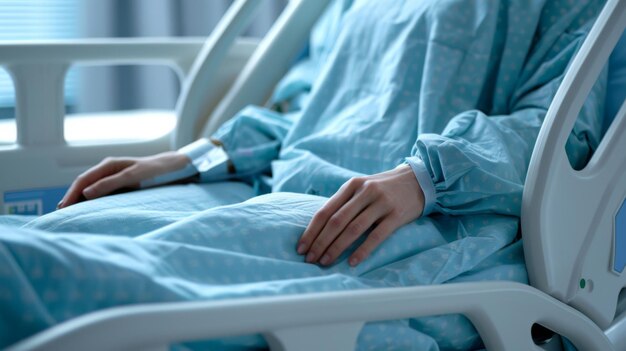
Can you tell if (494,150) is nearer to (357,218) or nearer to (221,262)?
(357,218)

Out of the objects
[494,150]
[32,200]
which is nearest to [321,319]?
[494,150]

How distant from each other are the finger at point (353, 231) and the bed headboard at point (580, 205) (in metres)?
0.20

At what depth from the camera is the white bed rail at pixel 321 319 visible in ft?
2.00

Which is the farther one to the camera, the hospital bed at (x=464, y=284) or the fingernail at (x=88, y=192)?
the fingernail at (x=88, y=192)

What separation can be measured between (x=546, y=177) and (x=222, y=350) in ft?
1.50

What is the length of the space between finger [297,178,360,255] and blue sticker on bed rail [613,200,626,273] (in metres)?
0.39

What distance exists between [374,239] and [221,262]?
0.20 meters

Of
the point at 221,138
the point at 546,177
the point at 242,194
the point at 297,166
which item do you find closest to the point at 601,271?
the point at 546,177

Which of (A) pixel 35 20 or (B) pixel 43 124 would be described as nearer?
(B) pixel 43 124

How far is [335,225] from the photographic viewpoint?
0.89m

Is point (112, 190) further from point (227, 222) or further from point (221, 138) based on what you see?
point (227, 222)

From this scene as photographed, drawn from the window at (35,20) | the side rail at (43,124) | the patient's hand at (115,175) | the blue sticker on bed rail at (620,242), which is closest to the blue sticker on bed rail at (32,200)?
the side rail at (43,124)

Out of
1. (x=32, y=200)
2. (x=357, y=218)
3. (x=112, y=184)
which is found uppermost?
(x=357, y=218)

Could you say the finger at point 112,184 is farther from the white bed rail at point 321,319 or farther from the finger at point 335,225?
Result: the white bed rail at point 321,319
